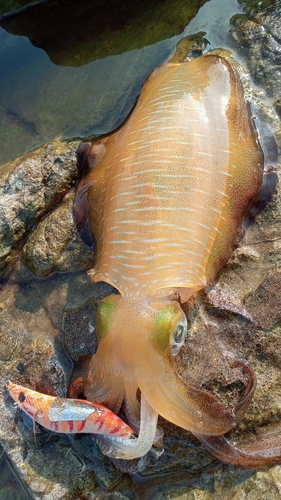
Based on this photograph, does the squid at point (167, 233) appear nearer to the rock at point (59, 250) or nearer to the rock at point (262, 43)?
the rock at point (59, 250)

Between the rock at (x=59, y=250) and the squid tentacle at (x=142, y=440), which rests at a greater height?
the rock at (x=59, y=250)

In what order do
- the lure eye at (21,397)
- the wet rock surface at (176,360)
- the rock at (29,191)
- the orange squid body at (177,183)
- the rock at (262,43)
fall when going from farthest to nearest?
the rock at (262,43), the rock at (29,191), the lure eye at (21,397), the wet rock surface at (176,360), the orange squid body at (177,183)

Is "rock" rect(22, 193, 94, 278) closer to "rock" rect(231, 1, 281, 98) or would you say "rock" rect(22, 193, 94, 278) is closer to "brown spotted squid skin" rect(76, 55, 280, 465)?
"brown spotted squid skin" rect(76, 55, 280, 465)

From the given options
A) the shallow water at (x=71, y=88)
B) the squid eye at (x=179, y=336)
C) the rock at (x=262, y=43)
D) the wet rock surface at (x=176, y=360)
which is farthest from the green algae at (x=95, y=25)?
the squid eye at (x=179, y=336)

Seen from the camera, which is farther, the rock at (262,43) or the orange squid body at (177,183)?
the rock at (262,43)

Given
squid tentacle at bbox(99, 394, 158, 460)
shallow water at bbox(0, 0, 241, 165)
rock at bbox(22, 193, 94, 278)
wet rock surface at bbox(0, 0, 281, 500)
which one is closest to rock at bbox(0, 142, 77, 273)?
wet rock surface at bbox(0, 0, 281, 500)

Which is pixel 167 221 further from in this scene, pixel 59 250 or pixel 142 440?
pixel 142 440
